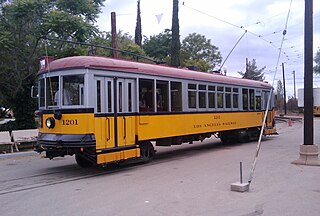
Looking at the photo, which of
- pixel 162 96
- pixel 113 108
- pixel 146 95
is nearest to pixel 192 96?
pixel 162 96

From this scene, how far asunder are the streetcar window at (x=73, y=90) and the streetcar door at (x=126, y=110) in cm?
118

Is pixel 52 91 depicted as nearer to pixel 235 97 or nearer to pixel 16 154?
pixel 16 154

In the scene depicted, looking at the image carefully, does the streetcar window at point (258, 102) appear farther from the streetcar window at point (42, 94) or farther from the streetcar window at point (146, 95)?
the streetcar window at point (42, 94)

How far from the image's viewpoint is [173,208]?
23.6 ft

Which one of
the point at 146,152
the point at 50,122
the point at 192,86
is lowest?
the point at 146,152

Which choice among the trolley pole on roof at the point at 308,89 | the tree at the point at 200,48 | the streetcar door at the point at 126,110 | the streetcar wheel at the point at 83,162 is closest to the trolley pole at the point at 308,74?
the trolley pole on roof at the point at 308,89

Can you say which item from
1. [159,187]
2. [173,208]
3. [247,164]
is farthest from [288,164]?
[173,208]

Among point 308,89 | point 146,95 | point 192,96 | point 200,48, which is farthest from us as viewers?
point 200,48

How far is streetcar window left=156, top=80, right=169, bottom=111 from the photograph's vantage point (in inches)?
527

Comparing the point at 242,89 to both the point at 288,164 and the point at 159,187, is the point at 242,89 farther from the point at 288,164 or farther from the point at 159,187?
the point at 159,187

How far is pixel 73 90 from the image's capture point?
1095cm

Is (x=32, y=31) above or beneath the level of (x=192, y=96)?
above

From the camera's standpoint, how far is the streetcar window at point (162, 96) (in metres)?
13.4

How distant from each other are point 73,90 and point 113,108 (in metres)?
1.25
